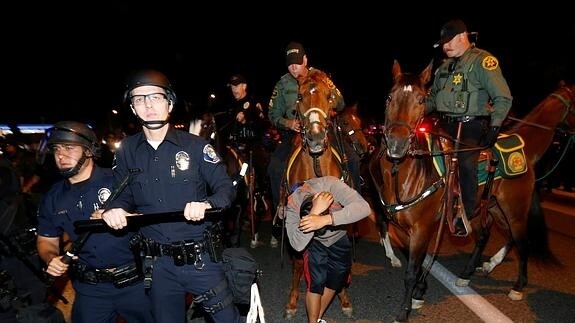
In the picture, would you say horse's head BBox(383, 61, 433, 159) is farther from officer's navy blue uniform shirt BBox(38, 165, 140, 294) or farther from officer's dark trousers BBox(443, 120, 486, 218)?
officer's navy blue uniform shirt BBox(38, 165, 140, 294)

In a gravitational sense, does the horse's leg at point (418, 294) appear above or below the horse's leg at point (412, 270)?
below

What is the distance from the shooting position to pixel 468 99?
17.9 ft

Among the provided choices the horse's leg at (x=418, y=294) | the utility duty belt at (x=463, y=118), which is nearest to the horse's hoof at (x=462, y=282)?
the horse's leg at (x=418, y=294)

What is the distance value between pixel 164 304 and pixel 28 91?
3725 cm

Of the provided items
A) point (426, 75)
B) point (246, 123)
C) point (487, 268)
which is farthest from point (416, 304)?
point (246, 123)

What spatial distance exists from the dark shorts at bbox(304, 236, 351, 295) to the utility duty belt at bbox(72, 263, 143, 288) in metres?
1.56

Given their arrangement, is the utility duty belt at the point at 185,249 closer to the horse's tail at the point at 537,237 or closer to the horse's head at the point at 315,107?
the horse's head at the point at 315,107

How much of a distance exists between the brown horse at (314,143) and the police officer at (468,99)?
4.57 feet

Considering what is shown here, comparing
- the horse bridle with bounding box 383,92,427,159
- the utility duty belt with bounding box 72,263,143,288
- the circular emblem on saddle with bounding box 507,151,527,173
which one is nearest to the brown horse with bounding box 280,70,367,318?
the horse bridle with bounding box 383,92,427,159

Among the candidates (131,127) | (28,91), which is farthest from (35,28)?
(131,127)

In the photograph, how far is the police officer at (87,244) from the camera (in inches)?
133

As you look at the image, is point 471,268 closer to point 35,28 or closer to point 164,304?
point 164,304

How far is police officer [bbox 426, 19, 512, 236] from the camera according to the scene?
Result: 5.17 m

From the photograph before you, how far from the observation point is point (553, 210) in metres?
9.23
